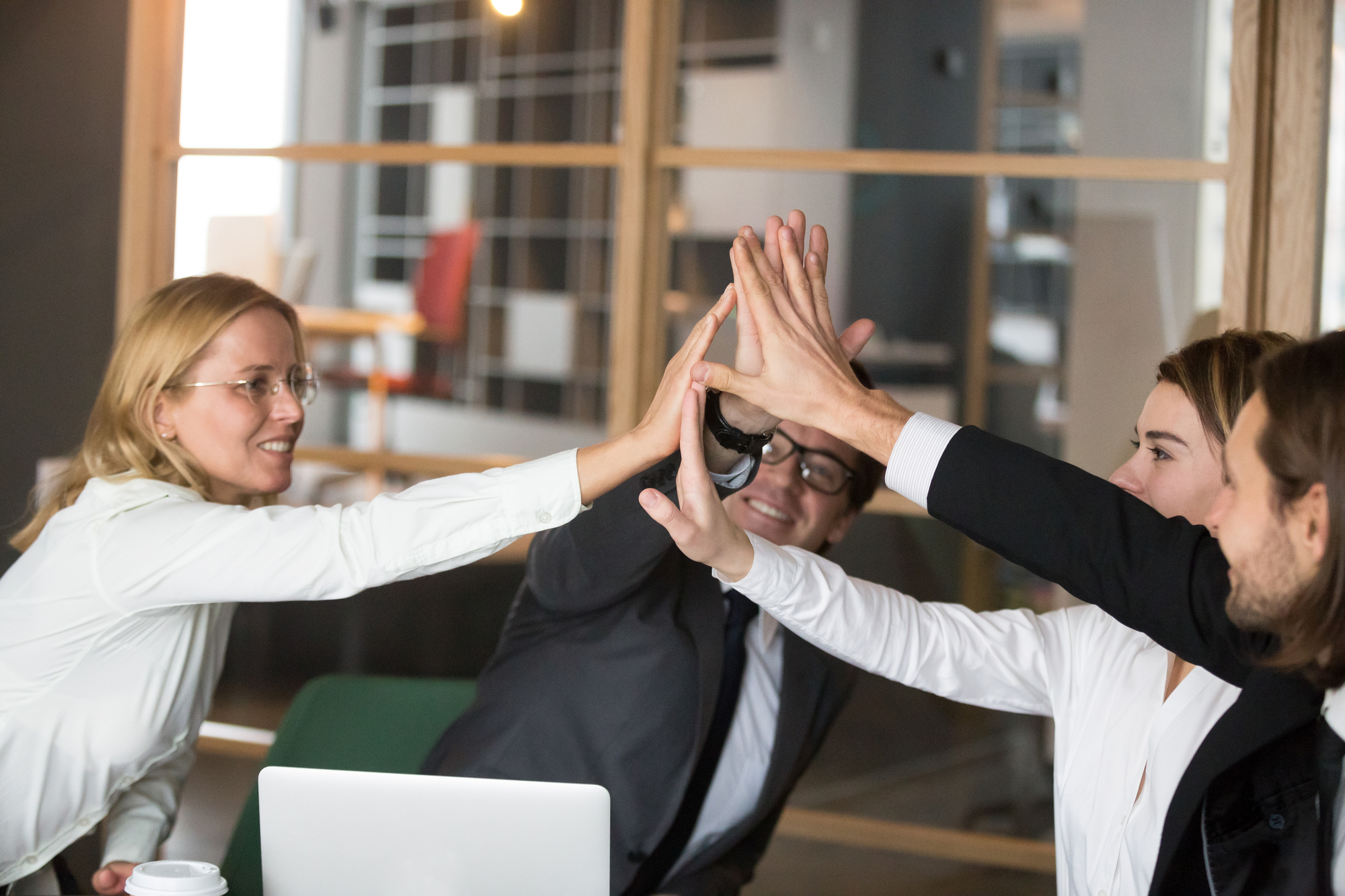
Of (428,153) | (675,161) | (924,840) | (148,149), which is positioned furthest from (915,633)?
(148,149)

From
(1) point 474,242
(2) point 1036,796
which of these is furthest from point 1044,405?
(1) point 474,242

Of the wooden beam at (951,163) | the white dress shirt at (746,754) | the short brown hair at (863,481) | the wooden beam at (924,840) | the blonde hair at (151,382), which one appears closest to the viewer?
the blonde hair at (151,382)

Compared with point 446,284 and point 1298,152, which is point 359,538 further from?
point 446,284

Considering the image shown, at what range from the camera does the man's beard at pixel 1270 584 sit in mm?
1158

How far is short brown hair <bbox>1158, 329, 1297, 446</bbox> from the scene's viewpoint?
1523 mm

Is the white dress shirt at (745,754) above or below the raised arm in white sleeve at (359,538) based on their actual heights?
below

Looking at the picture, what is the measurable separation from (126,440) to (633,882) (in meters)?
1.03

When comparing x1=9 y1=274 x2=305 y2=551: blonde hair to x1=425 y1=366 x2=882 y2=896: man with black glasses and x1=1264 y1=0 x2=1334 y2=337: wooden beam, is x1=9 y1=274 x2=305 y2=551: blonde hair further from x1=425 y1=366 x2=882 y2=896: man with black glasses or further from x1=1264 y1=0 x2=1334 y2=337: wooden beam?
x1=1264 y1=0 x2=1334 y2=337: wooden beam

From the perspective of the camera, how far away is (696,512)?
1.48m

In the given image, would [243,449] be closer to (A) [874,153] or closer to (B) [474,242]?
(A) [874,153]

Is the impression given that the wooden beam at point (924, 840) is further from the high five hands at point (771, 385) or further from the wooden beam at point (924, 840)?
the high five hands at point (771, 385)

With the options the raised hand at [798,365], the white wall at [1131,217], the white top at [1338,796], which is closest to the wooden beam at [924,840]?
the white wall at [1131,217]

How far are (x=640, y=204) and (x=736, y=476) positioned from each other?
139 centimetres

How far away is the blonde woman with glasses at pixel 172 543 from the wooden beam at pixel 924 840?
5.18 ft
